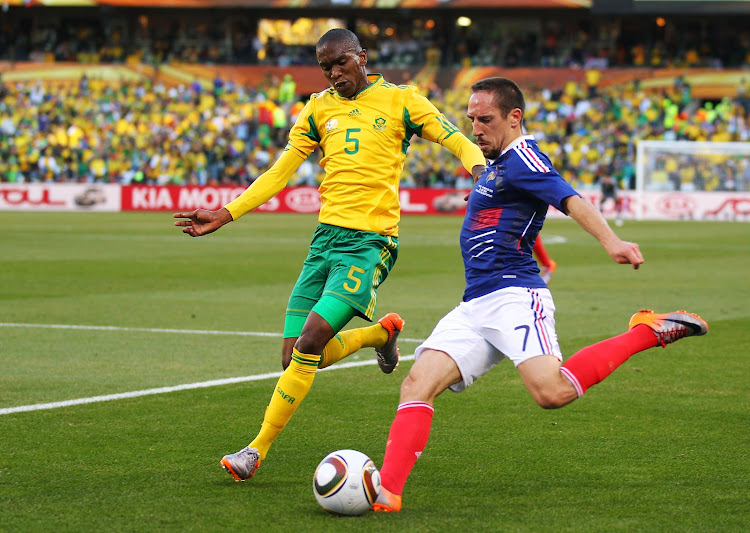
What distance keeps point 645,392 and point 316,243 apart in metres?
2.94

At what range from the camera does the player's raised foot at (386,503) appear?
4.71 meters

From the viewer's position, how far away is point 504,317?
4898mm

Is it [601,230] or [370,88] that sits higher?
[370,88]

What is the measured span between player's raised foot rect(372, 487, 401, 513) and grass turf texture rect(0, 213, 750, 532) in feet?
0.17

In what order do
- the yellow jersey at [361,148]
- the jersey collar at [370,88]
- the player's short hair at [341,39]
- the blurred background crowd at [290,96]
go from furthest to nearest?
the blurred background crowd at [290,96] → the jersey collar at [370,88] → the yellow jersey at [361,148] → the player's short hair at [341,39]

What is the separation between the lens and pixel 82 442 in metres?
6.02

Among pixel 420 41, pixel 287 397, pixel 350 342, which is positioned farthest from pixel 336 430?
pixel 420 41

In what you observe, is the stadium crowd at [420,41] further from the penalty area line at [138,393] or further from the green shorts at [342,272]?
the green shorts at [342,272]

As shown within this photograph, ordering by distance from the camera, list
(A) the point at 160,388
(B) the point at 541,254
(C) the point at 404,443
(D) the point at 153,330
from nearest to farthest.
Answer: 1. (C) the point at 404,443
2. (A) the point at 160,388
3. (D) the point at 153,330
4. (B) the point at 541,254

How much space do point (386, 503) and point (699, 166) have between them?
32140 mm

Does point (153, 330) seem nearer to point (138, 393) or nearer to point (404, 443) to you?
point (138, 393)

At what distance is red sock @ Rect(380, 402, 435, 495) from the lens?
15.7ft

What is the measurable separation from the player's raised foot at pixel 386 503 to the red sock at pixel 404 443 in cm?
3

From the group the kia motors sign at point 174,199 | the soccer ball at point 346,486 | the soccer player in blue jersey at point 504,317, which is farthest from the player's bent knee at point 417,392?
the kia motors sign at point 174,199
